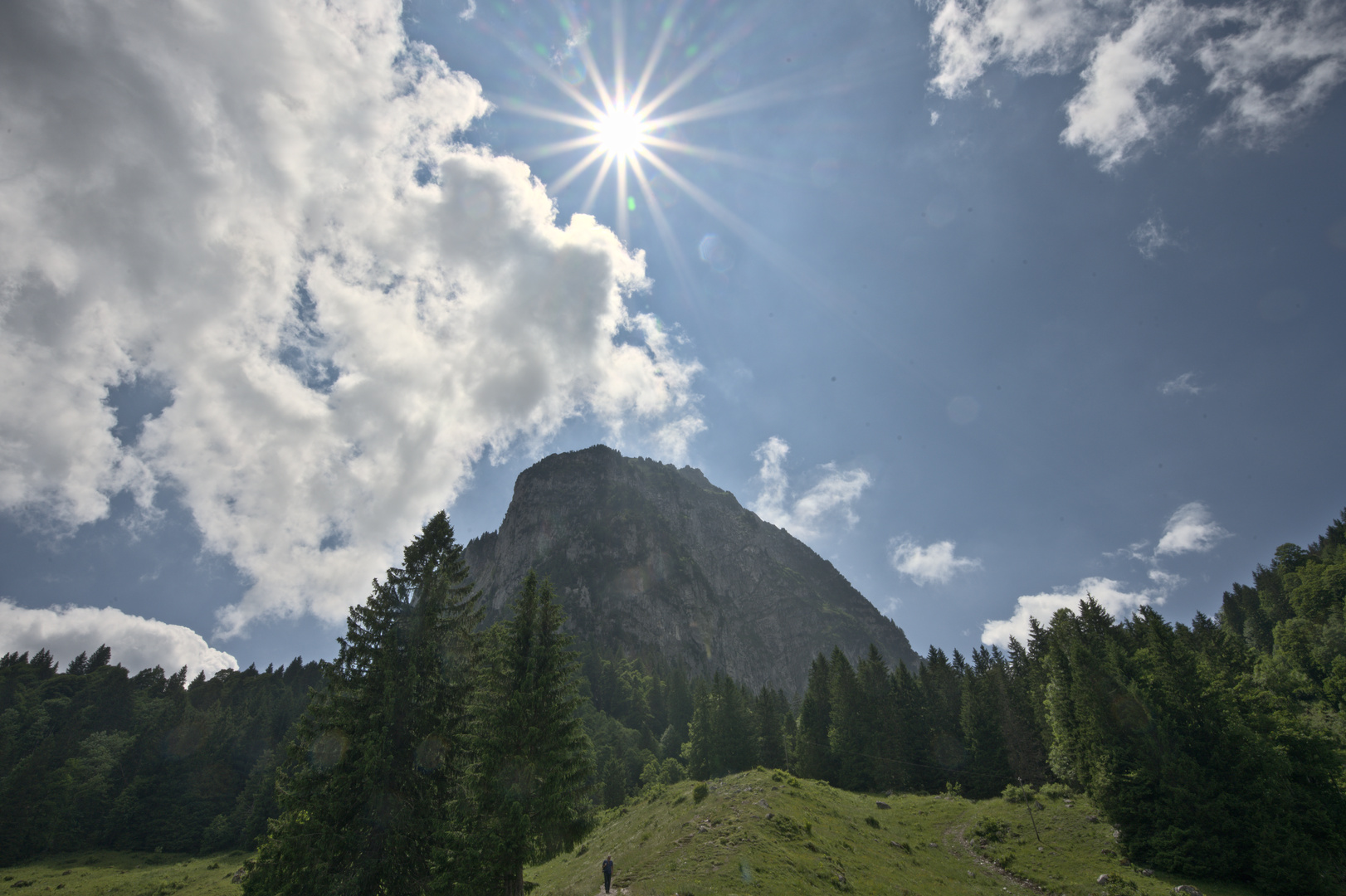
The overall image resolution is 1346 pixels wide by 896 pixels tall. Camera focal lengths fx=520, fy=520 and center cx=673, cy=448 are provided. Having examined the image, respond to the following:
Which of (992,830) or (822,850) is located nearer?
(822,850)

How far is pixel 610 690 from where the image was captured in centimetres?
11425

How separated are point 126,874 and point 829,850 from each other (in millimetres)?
77056

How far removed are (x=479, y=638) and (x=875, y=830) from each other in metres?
31.6

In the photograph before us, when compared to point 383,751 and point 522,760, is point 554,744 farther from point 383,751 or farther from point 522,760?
point 383,751

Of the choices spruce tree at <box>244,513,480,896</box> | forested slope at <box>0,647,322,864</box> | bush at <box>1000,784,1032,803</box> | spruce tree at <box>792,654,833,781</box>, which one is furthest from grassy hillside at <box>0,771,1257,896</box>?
forested slope at <box>0,647,322,864</box>

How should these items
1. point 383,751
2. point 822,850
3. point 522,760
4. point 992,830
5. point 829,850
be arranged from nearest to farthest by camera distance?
1. point 383,751
2. point 522,760
3. point 822,850
4. point 829,850
5. point 992,830

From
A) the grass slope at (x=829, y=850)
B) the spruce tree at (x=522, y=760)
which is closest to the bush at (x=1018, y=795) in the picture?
the grass slope at (x=829, y=850)

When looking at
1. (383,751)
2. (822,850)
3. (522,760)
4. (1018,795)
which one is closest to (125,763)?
(383,751)

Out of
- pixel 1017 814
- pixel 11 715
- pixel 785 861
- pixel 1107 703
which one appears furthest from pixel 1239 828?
pixel 11 715

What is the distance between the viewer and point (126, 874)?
5625cm

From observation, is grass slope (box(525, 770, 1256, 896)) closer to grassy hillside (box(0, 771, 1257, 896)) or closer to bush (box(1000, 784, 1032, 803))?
grassy hillside (box(0, 771, 1257, 896))

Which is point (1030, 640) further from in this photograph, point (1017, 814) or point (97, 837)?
point (97, 837)

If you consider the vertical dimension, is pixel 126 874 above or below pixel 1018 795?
below

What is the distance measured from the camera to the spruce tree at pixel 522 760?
2103 cm
